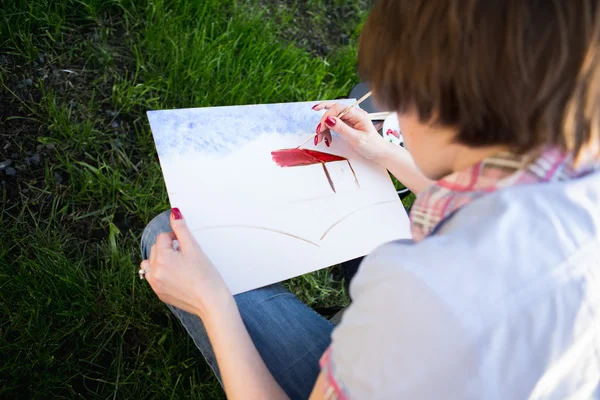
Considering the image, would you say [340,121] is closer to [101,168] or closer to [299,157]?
[299,157]

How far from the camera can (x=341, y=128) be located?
1182 mm

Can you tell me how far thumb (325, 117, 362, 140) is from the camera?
3.87ft

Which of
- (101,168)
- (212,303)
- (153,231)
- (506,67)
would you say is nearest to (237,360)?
(212,303)

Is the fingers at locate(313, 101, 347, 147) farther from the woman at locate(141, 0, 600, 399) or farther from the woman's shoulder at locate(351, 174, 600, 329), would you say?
the woman's shoulder at locate(351, 174, 600, 329)

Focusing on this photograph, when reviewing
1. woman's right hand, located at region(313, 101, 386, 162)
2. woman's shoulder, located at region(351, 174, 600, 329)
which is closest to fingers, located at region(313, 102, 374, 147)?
woman's right hand, located at region(313, 101, 386, 162)

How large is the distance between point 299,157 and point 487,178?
1.98ft

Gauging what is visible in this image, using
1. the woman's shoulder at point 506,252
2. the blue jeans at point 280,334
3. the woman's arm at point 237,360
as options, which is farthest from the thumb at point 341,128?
the woman's shoulder at point 506,252

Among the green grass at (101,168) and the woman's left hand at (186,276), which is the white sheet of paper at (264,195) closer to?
the woman's left hand at (186,276)

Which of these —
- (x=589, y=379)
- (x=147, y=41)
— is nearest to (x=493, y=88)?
(x=589, y=379)

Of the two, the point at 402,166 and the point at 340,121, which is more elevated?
the point at 340,121

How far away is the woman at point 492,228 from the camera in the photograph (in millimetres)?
516

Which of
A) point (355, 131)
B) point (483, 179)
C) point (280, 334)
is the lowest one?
point (280, 334)

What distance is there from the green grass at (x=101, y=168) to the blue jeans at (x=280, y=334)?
295 millimetres

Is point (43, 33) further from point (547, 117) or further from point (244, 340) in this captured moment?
point (547, 117)
